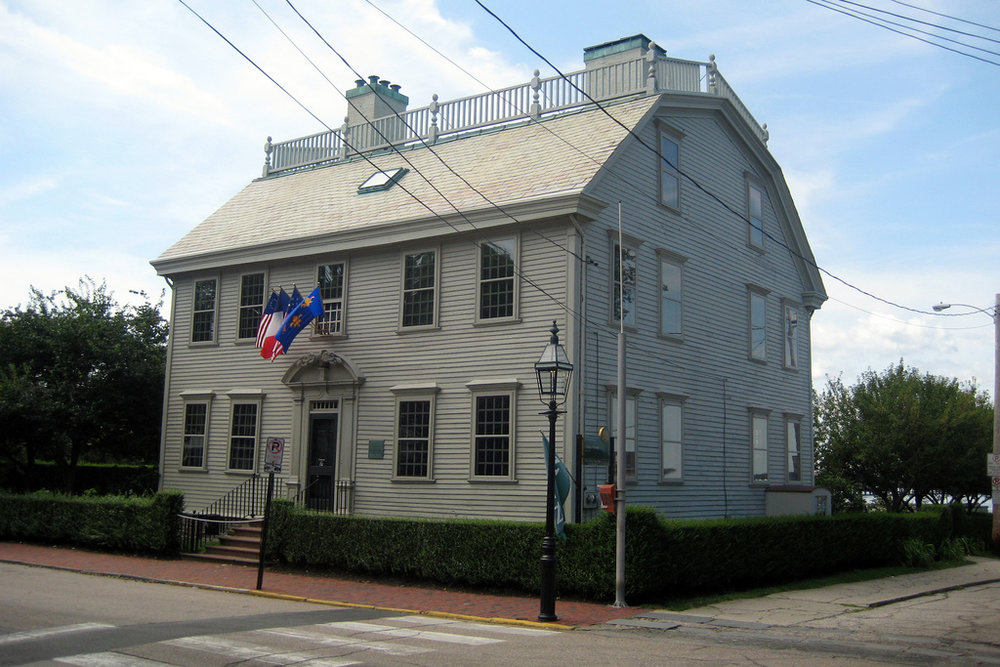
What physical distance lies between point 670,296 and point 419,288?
5.55m

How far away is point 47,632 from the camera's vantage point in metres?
10.6

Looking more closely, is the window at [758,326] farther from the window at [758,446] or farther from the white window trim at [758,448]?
the window at [758,446]

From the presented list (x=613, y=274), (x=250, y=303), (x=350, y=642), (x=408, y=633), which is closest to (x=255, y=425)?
A: (x=250, y=303)

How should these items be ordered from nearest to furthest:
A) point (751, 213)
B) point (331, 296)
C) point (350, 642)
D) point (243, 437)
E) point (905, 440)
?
point (350, 642) → point (331, 296) → point (243, 437) → point (751, 213) → point (905, 440)

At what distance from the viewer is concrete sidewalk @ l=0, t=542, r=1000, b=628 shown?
518 inches

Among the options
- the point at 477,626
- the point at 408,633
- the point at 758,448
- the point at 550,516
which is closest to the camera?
the point at 408,633

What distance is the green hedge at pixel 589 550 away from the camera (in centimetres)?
1427

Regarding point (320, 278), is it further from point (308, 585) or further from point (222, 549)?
point (308, 585)

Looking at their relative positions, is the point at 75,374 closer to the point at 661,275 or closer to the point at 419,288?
the point at 419,288

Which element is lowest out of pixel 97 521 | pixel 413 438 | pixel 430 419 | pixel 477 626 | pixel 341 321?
pixel 477 626

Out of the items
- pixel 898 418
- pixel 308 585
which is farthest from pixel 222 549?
pixel 898 418

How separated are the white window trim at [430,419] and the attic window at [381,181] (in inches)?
209

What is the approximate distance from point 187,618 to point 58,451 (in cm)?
1656

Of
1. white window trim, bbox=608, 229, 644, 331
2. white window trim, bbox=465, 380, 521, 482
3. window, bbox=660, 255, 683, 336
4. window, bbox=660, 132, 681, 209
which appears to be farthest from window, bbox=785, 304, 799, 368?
white window trim, bbox=465, 380, 521, 482
